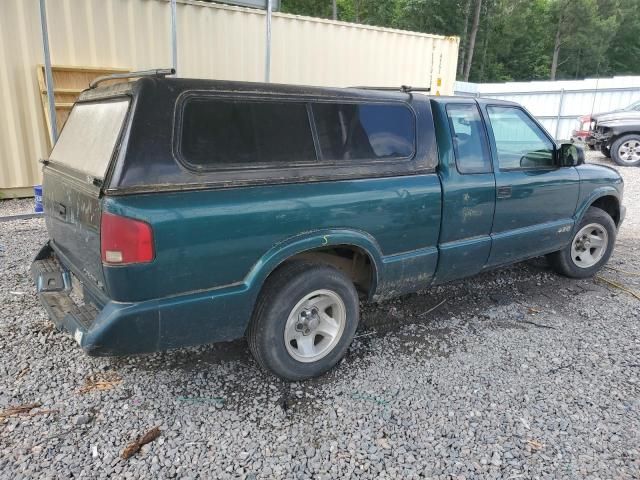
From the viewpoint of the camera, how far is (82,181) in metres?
2.66

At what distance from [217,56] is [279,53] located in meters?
1.17

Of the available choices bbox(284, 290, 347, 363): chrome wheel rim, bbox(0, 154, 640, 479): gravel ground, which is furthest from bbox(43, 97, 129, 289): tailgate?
bbox(284, 290, 347, 363): chrome wheel rim

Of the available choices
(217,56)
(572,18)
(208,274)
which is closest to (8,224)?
(217,56)

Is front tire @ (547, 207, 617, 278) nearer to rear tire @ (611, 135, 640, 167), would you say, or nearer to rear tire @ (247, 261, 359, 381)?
rear tire @ (247, 261, 359, 381)

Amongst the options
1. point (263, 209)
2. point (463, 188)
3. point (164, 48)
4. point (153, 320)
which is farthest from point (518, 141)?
point (164, 48)

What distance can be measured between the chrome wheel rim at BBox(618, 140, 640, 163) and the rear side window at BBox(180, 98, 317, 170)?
1292 centimetres

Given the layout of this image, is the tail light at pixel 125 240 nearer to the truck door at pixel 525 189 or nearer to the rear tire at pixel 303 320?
the rear tire at pixel 303 320

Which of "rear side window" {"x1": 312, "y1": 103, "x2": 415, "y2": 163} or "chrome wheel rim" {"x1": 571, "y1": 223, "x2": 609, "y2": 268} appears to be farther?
"chrome wheel rim" {"x1": 571, "y1": 223, "x2": 609, "y2": 268}

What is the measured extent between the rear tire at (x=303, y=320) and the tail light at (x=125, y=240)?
30.0 inches

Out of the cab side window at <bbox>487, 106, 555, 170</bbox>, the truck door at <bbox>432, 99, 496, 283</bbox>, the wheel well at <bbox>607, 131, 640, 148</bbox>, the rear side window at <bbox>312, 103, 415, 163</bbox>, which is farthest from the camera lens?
the wheel well at <bbox>607, 131, 640, 148</bbox>

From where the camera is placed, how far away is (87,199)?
2.52m

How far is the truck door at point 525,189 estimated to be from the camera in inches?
151

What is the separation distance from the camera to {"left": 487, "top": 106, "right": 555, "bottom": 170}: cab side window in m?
3.88

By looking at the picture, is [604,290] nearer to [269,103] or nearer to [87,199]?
[269,103]
